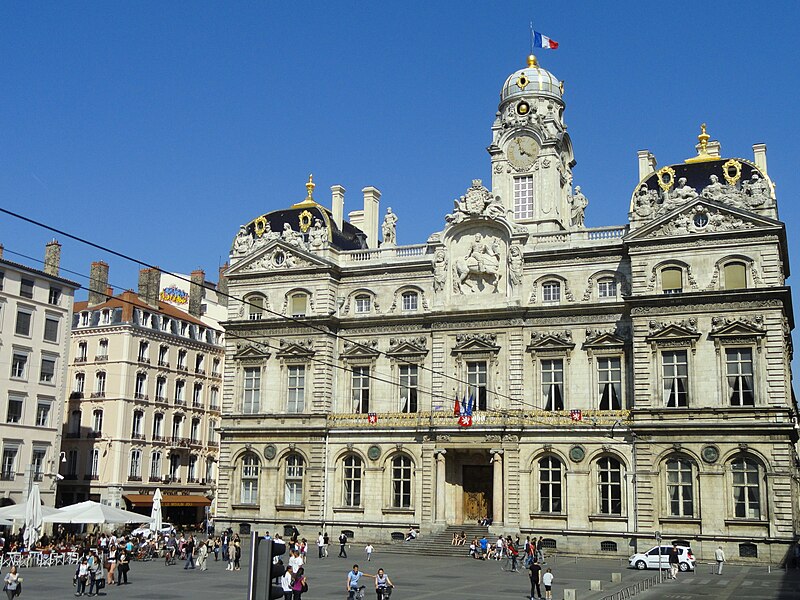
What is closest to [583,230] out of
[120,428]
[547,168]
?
[547,168]

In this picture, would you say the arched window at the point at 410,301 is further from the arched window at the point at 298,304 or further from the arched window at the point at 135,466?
the arched window at the point at 135,466

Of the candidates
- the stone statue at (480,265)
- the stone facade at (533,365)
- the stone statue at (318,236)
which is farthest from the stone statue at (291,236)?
the stone statue at (480,265)

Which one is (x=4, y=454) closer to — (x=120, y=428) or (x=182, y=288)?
(x=120, y=428)

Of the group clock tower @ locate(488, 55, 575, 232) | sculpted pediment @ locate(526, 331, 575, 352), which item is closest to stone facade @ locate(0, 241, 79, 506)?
clock tower @ locate(488, 55, 575, 232)

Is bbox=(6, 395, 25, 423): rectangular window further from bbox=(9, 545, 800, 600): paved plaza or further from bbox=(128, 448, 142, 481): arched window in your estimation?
bbox=(9, 545, 800, 600): paved plaza

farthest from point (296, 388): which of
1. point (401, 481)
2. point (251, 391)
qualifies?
point (401, 481)

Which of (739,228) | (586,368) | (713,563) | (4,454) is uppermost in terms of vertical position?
(739,228)

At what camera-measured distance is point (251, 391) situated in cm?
6512

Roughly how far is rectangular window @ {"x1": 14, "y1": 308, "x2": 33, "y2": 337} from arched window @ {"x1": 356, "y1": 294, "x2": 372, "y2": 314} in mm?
22760

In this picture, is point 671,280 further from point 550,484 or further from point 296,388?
point 296,388

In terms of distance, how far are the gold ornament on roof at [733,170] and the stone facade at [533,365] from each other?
81 millimetres

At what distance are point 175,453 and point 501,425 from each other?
34.6 m

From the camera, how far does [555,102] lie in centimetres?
6794

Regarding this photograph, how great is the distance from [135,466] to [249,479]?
623 inches
